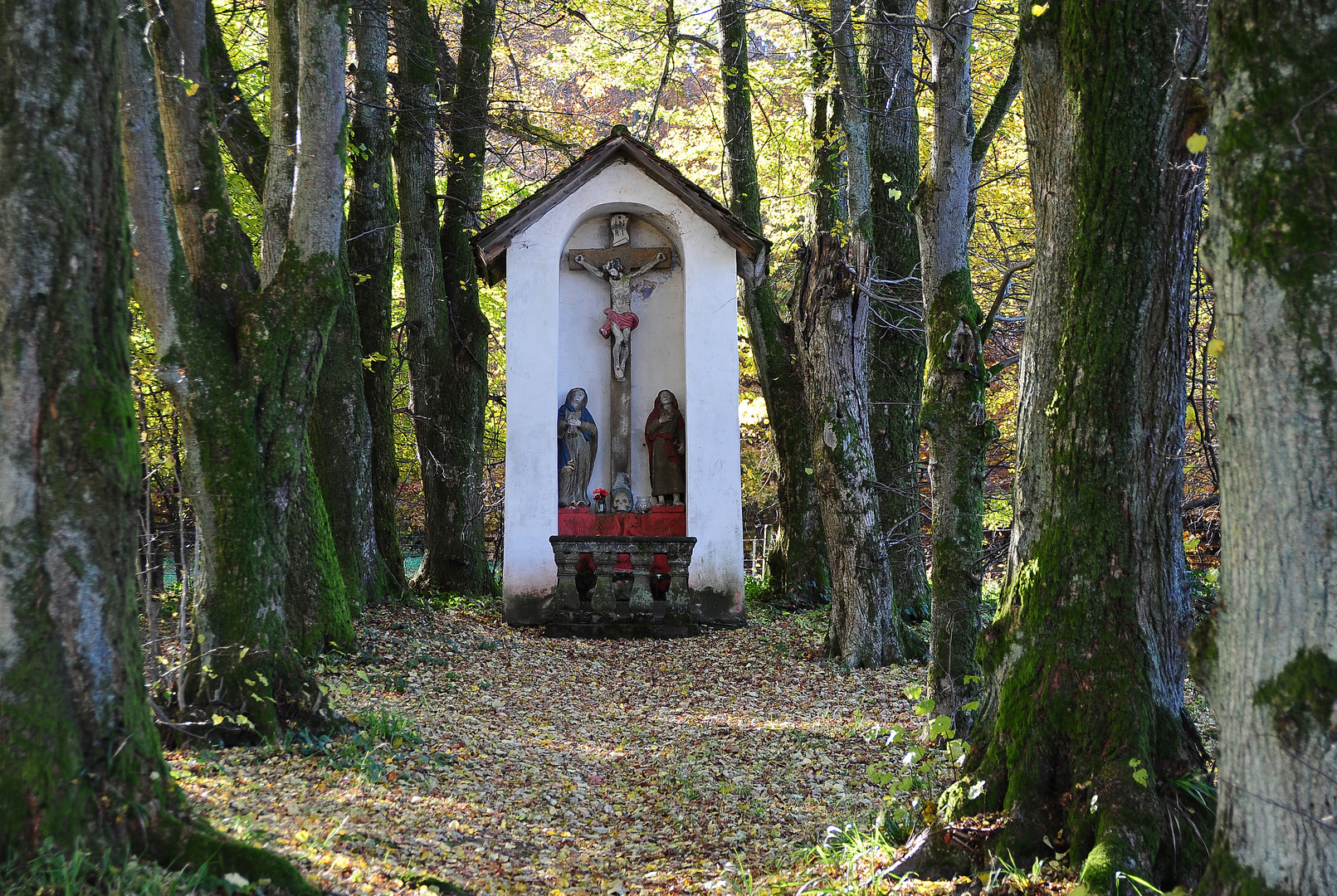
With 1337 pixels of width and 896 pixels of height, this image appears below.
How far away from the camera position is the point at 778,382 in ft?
41.9

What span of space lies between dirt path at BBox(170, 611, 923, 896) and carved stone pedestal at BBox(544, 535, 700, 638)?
5.43ft

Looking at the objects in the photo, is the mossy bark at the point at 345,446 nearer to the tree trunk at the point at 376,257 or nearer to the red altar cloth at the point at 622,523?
the tree trunk at the point at 376,257

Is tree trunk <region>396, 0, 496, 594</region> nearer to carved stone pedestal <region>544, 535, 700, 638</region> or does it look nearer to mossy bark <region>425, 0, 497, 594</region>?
mossy bark <region>425, 0, 497, 594</region>

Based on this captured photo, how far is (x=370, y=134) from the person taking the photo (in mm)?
11250

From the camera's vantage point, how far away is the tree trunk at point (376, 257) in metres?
10.5

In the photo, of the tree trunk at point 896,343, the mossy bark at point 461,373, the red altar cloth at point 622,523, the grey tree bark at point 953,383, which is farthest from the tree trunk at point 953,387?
the mossy bark at point 461,373

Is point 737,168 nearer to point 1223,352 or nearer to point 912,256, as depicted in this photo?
point 912,256

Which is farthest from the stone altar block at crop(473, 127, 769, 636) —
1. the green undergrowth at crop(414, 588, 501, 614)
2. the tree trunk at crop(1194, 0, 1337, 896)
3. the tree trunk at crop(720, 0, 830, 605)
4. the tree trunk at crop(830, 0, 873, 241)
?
the tree trunk at crop(1194, 0, 1337, 896)

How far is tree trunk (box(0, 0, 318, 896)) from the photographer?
2914 millimetres

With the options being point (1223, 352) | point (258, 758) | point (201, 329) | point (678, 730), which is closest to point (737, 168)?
point (678, 730)

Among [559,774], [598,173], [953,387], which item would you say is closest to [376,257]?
[598,173]

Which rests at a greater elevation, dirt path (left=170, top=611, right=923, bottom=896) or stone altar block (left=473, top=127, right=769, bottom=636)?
stone altar block (left=473, top=127, right=769, bottom=636)

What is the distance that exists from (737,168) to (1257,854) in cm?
1120

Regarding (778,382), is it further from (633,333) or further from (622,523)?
(622,523)
